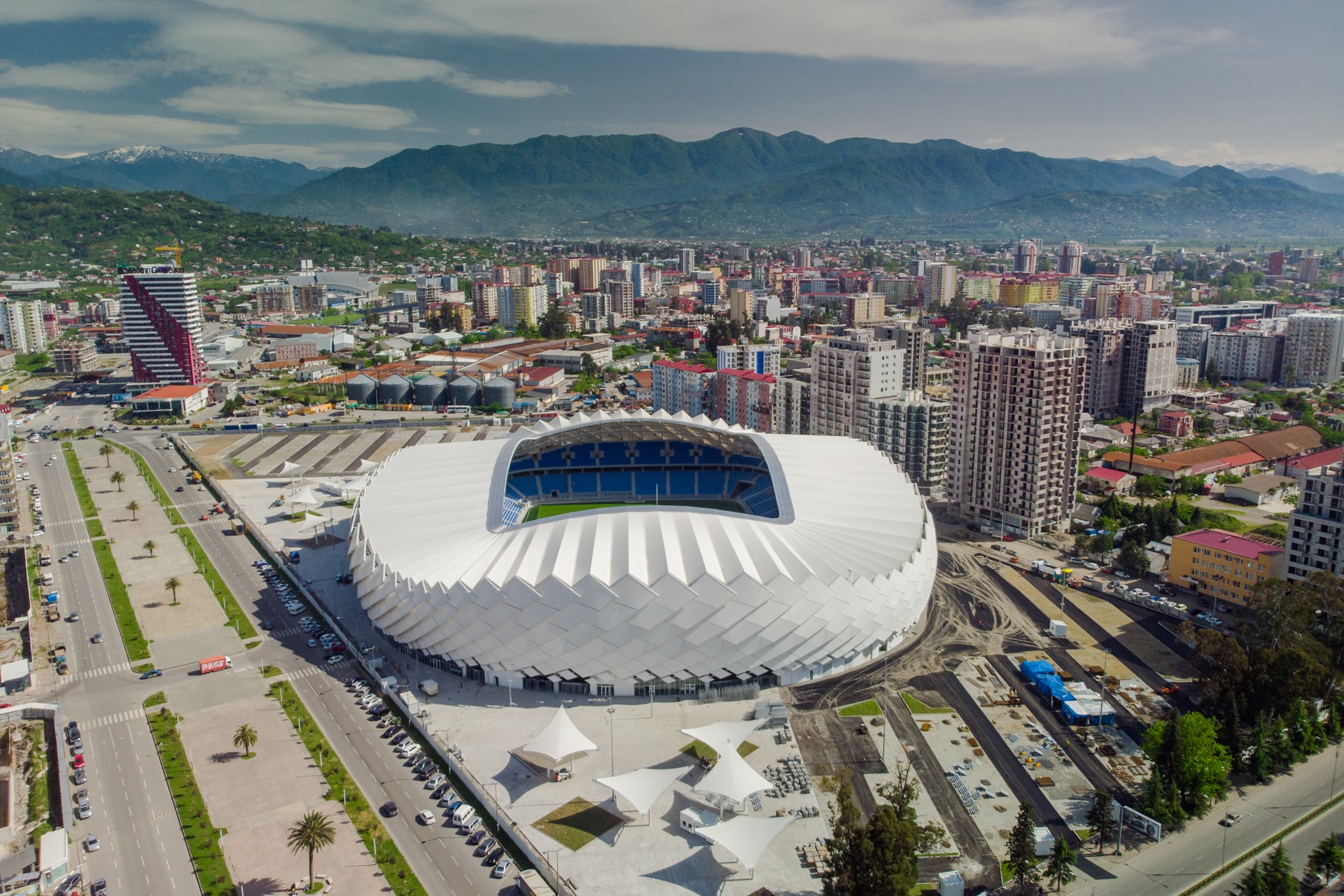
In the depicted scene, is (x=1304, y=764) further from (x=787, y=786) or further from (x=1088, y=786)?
(x=787, y=786)

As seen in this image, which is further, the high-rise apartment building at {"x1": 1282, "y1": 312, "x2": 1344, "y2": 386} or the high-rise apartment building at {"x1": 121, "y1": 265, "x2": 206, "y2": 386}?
the high-rise apartment building at {"x1": 1282, "y1": 312, "x2": 1344, "y2": 386}

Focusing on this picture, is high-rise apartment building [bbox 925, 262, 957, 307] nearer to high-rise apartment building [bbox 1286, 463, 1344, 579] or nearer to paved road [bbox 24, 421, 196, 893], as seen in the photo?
high-rise apartment building [bbox 1286, 463, 1344, 579]

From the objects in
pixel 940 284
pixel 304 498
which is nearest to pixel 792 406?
pixel 304 498

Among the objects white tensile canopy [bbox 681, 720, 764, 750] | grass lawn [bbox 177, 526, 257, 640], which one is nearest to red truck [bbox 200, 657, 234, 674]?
grass lawn [bbox 177, 526, 257, 640]

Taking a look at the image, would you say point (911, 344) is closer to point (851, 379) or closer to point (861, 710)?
point (851, 379)

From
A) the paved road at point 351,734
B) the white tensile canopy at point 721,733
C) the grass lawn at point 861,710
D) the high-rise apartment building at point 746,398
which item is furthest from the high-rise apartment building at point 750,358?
the white tensile canopy at point 721,733

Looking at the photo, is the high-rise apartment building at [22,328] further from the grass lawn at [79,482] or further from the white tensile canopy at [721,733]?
the white tensile canopy at [721,733]

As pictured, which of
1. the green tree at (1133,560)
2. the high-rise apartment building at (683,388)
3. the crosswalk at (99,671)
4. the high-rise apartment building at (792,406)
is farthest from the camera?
the high-rise apartment building at (683,388)
